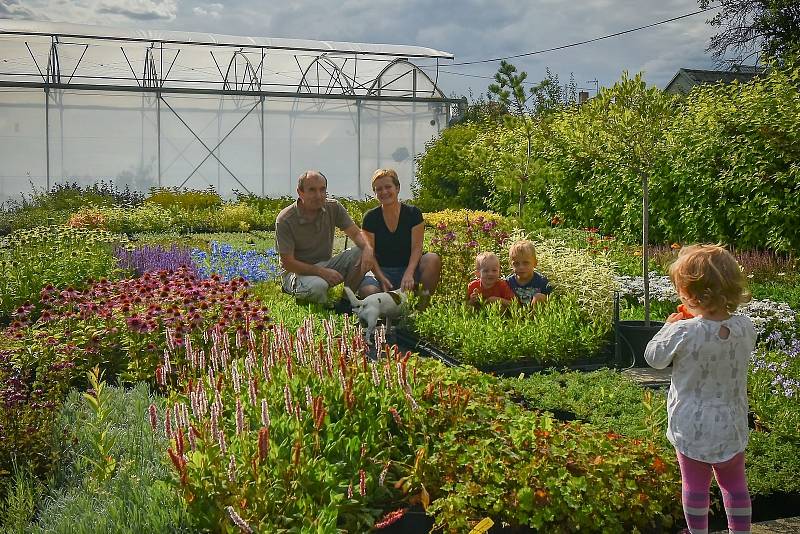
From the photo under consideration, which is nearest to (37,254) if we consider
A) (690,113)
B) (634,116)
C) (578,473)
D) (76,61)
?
(634,116)

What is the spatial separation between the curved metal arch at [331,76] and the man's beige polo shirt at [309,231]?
1533 centimetres

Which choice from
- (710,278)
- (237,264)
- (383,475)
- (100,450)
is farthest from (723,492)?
(237,264)

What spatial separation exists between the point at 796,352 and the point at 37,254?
21.2 ft

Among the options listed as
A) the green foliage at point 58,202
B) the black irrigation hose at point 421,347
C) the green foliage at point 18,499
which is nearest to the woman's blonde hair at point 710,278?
the green foliage at point 18,499

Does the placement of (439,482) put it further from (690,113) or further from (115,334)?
(690,113)

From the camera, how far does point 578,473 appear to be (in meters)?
3.08

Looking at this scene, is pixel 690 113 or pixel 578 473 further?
pixel 690 113

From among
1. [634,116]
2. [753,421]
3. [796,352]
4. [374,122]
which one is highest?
[374,122]

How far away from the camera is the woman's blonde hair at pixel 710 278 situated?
2.82 meters

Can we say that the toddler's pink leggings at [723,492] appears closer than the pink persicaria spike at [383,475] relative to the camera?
Yes

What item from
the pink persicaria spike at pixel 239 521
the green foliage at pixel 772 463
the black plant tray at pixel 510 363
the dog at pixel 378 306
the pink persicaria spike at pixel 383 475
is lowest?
the green foliage at pixel 772 463

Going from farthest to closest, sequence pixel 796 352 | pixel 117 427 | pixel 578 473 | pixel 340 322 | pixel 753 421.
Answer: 1. pixel 340 322
2. pixel 796 352
3. pixel 753 421
4. pixel 117 427
5. pixel 578 473

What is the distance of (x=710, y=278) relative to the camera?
2820 millimetres

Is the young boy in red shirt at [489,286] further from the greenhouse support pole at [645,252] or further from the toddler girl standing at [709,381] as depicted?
the toddler girl standing at [709,381]
